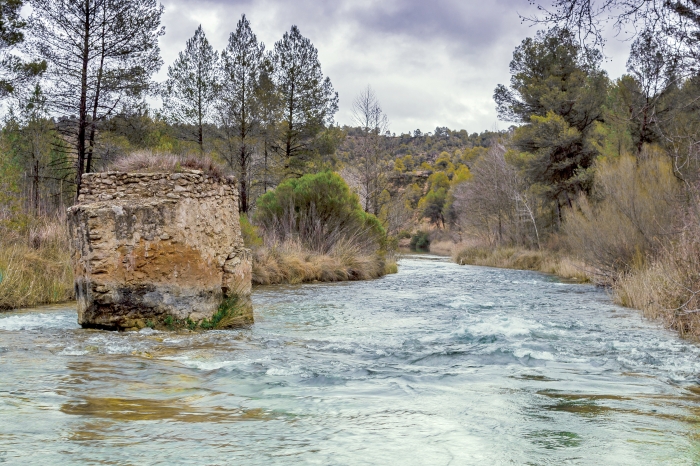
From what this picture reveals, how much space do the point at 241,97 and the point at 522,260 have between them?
15.8 meters

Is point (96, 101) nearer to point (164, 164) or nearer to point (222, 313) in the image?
point (164, 164)

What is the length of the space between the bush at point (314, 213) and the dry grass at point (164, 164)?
11.9 meters

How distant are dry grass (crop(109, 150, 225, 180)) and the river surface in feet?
7.69

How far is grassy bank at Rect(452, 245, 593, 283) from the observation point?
2220cm

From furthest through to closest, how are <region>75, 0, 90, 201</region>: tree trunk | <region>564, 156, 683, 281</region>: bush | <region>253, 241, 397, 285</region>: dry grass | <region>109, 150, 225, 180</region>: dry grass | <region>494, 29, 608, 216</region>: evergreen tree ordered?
1. <region>494, 29, 608, 216</region>: evergreen tree
2. <region>75, 0, 90, 201</region>: tree trunk
3. <region>253, 241, 397, 285</region>: dry grass
4. <region>564, 156, 683, 281</region>: bush
5. <region>109, 150, 225, 180</region>: dry grass

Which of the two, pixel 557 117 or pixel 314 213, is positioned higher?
pixel 557 117

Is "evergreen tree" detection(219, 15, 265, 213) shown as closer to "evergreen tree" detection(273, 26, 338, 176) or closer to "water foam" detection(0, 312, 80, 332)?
"evergreen tree" detection(273, 26, 338, 176)

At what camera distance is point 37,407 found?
14.1 ft

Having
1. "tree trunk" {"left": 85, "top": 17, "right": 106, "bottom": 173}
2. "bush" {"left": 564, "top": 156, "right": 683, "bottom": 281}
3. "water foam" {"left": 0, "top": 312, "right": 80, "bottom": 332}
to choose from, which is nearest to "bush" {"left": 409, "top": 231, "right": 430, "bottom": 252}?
"tree trunk" {"left": 85, "top": 17, "right": 106, "bottom": 173}

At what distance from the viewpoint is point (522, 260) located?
1175 inches

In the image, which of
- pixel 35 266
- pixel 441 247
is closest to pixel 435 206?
pixel 441 247

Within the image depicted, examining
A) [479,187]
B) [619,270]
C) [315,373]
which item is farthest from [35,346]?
[479,187]

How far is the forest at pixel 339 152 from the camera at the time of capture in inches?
433

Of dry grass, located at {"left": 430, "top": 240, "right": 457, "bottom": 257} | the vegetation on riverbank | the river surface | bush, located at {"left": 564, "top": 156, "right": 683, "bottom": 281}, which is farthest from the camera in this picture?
dry grass, located at {"left": 430, "top": 240, "right": 457, "bottom": 257}
